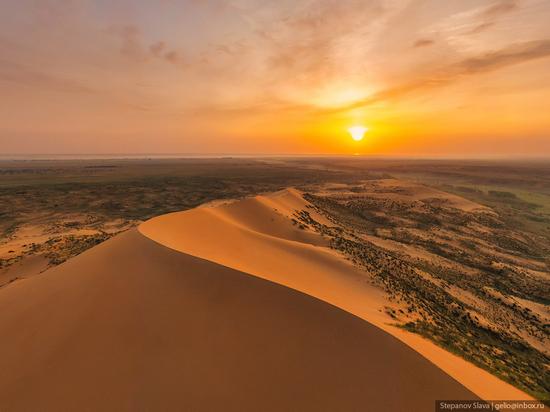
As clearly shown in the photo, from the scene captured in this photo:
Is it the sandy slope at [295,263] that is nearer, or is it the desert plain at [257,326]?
the desert plain at [257,326]

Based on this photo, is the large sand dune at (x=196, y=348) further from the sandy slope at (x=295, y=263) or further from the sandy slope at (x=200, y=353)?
the sandy slope at (x=295, y=263)

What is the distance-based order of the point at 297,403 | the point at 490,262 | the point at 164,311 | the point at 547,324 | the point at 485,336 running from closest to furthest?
the point at 297,403 → the point at 164,311 → the point at 485,336 → the point at 547,324 → the point at 490,262

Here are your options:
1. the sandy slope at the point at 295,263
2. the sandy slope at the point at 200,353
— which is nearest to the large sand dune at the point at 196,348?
the sandy slope at the point at 200,353

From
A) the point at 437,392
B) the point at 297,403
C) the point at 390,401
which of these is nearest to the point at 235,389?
the point at 297,403

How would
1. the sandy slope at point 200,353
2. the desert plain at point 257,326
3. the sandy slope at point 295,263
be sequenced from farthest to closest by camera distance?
the sandy slope at point 295,263 → the desert plain at point 257,326 → the sandy slope at point 200,353

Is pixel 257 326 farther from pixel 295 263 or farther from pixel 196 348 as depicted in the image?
pixel 295 263

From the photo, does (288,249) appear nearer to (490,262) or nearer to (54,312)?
(54,312)
